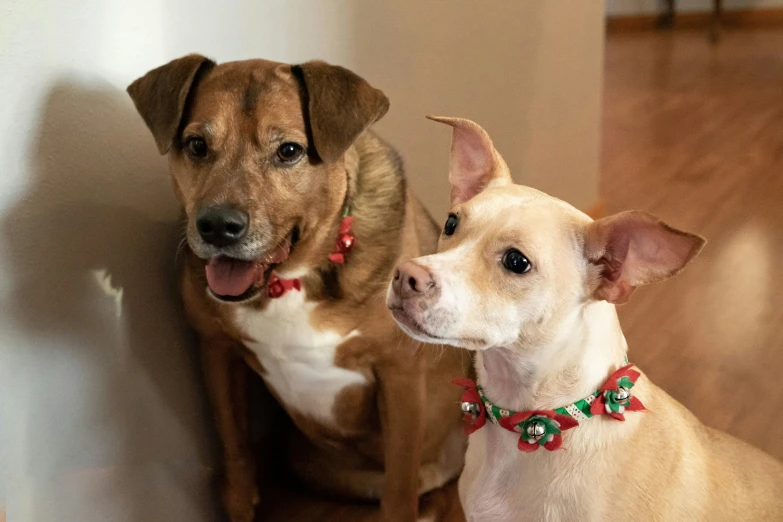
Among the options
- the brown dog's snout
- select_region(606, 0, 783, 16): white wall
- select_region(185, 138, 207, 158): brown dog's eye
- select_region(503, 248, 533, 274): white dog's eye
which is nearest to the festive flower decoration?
select_region(503, 248, 533, 274): white dog's eye

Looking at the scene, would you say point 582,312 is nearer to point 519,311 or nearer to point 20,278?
point 519,311

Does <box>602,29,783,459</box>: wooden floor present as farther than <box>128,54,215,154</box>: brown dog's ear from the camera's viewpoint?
Yes

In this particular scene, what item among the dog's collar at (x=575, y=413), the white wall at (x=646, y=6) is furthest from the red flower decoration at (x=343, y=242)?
the white wall at (x=646, y=6)

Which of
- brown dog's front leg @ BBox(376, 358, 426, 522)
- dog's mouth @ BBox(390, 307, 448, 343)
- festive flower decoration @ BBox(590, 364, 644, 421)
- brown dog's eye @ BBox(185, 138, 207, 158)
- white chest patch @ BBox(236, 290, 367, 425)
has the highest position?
brown dog's eye @ BBox(185, 138, 207, 158)

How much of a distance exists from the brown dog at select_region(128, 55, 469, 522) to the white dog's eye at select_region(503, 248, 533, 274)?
18.2 inches

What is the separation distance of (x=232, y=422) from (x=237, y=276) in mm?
537

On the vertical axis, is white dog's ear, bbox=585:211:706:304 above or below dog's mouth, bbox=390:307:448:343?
above

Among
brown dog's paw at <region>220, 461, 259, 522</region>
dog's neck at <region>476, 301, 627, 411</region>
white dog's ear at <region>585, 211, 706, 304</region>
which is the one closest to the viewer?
white dog's ear at <region>585, 211, 706, 304</region>

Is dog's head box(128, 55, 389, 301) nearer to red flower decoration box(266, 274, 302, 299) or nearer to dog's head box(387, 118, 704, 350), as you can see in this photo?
red flower decoration box(266, 274, 302, 299)

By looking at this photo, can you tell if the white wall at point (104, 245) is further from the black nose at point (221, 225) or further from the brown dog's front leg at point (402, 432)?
the brown dog's front leg at point (402, 432)

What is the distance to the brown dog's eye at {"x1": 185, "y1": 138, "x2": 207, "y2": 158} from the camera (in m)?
1.44

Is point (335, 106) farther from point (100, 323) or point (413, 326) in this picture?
point (100, 323)

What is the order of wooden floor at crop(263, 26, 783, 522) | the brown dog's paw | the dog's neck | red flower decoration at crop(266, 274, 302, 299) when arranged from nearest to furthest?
the dog's neck < red flower decoration at crop(266, 274, 302, 299) < the brown dog's paw < wooden floor at crop(263, 26, 783, 522)

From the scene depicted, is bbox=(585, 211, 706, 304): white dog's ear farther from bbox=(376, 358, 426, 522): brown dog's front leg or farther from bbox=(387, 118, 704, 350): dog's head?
bbox=(376, 358, 426, 522): brown dog's front leg
